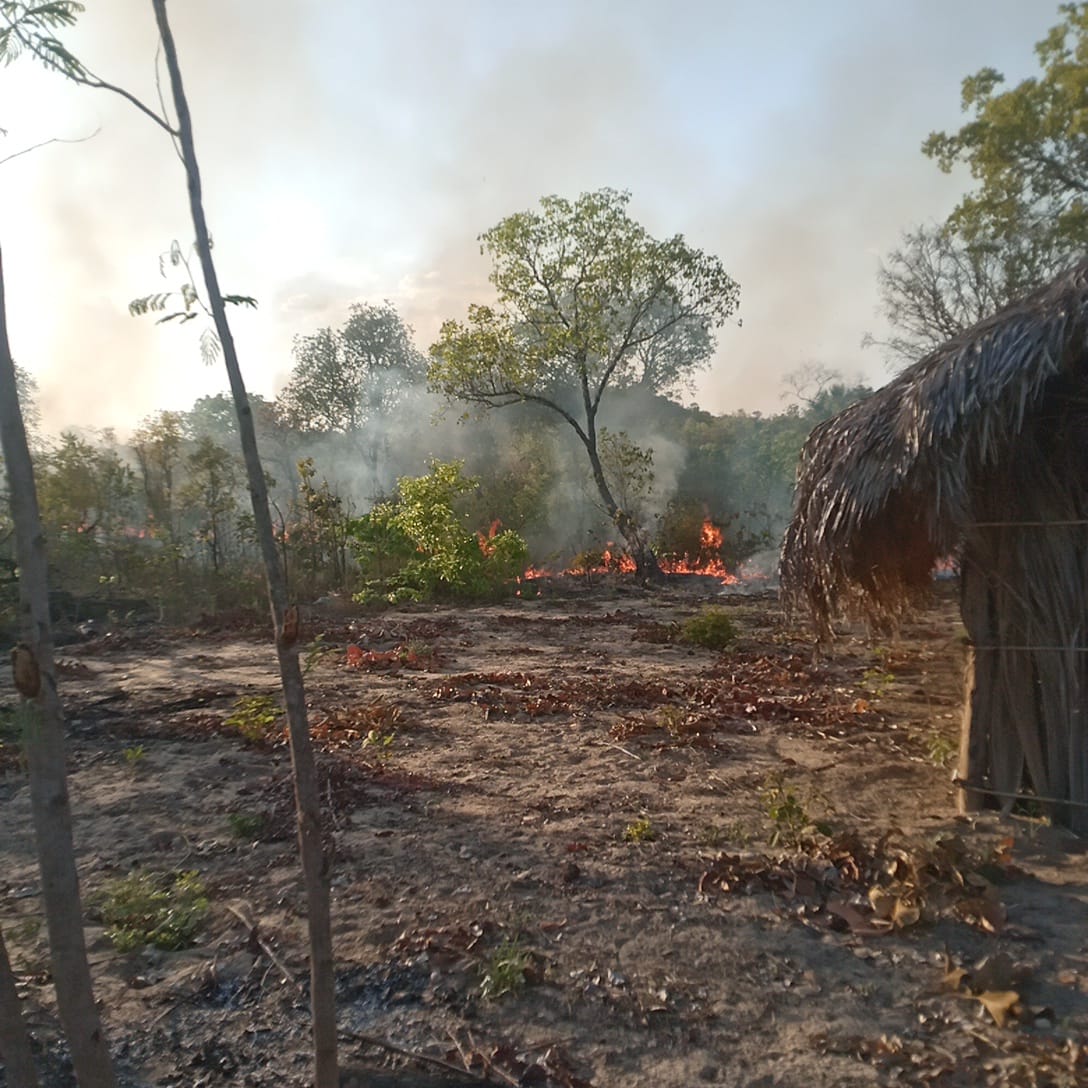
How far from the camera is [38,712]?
1.57 metres

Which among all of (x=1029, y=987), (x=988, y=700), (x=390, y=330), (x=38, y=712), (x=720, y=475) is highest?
(x=390, y=330)

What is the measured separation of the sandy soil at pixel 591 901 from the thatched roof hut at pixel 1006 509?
388 mm

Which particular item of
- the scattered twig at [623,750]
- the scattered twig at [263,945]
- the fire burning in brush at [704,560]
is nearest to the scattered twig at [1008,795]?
the scattered twig at [623,750]

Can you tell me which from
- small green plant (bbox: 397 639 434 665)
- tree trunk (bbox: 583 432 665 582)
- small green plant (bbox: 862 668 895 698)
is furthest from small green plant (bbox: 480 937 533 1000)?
tree trunk (bbox: 583 432 665 582)

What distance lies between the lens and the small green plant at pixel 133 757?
5422 mm

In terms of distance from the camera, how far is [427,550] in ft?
51.6

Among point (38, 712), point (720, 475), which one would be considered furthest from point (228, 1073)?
point (720, 475)

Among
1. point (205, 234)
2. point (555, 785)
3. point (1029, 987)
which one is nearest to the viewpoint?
point (205, 234)

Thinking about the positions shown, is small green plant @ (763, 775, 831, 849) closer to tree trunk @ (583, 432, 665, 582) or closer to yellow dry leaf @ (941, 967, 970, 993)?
yellow dry leaf @ (941, 967, 970, 993)

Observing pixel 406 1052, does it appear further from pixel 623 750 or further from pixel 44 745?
pixel 623 750

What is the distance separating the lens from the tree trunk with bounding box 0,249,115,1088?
5.13 ft

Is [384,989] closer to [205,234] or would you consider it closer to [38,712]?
[38,712]

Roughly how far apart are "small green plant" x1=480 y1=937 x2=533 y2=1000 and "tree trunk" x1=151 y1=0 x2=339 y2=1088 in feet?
3.82

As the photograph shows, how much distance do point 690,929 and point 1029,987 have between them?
111 centimetres
